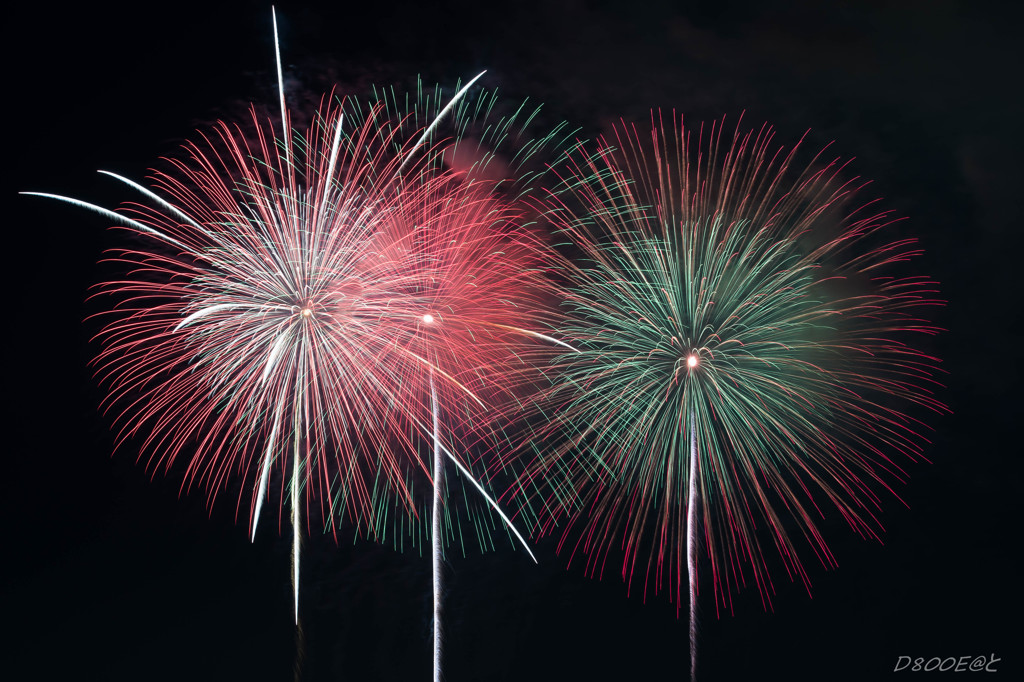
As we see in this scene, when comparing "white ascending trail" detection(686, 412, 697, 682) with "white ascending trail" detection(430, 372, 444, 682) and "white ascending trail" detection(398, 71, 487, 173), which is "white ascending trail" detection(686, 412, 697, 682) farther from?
"white ascending trail" detection(398, 71, 487, 173)

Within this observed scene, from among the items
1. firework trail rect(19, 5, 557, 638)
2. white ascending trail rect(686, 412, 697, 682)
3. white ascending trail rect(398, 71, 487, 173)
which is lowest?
white ascending trail rect(686, 412, 697, 682)

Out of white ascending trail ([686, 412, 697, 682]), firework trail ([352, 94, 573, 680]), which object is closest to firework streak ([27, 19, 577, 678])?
firework trail ([352, 94, 573, 680])

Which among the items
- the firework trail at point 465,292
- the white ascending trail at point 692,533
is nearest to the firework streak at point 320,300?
the firework trail at point 465,292

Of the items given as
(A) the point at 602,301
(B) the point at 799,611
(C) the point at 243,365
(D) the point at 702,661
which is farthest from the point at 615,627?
(C) the point at 243,365

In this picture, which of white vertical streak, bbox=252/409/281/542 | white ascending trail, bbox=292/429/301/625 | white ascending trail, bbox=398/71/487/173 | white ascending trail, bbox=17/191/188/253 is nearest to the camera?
white ascending trail, bbox=17/191/188/253

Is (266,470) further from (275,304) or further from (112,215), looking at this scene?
(112,215)

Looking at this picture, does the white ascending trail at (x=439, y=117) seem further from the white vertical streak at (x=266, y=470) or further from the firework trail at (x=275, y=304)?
the white vertical streak at (x=266, y=470)

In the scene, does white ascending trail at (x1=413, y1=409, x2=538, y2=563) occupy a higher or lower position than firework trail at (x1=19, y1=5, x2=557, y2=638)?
lower

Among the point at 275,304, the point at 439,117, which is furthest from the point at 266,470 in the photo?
the point at 439,117

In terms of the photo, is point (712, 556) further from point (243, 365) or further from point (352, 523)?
point (243, 365)
